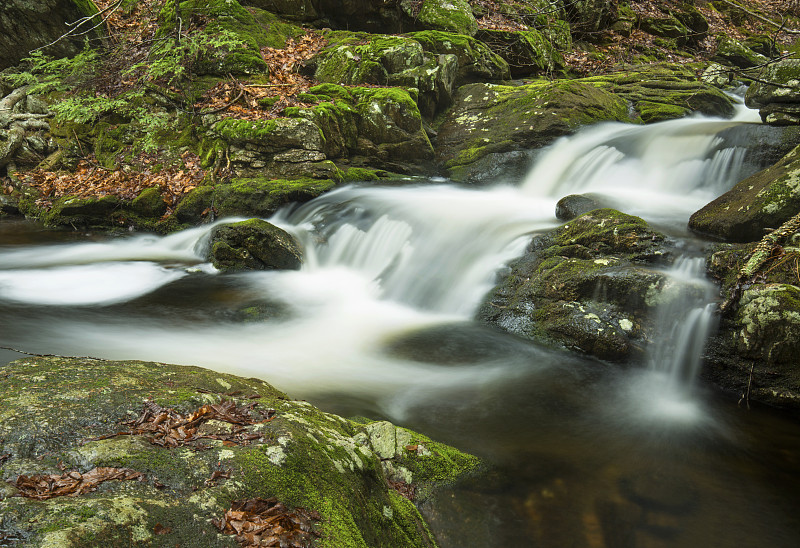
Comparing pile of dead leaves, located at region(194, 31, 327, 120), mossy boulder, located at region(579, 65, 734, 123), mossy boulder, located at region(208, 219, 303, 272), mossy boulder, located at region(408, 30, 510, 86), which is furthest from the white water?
mossy boulder, located at region(408, 30, 510, 86)

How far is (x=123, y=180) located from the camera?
31.1 feet

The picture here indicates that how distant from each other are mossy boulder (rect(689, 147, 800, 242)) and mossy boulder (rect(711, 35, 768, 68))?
13.6 meters

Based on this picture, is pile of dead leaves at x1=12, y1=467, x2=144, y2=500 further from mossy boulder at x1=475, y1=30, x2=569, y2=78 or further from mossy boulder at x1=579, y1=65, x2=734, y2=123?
mossy boulder at x1=475, y1=30, x2=569, y2=78

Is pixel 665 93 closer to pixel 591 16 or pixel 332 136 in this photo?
pixel 591 16

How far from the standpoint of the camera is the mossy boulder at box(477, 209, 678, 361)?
5.18 meters

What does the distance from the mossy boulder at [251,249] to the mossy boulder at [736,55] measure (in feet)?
55.6

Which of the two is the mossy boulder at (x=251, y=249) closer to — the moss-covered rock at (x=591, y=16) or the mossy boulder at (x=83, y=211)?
the mossy boulder at (x=83, y=211)

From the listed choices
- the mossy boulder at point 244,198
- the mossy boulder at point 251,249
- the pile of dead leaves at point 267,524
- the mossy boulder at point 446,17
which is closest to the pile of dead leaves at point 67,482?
the pile of dead leaves at point 267,524

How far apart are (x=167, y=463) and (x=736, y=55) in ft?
69.3

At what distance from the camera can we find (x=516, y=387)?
15.5ft

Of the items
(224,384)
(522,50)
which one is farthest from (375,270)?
(522,50)

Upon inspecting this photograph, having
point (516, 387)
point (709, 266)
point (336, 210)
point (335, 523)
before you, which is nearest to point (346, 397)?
point (516, 387)

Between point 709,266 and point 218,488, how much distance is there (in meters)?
5.49

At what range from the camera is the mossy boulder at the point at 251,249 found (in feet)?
24.6
